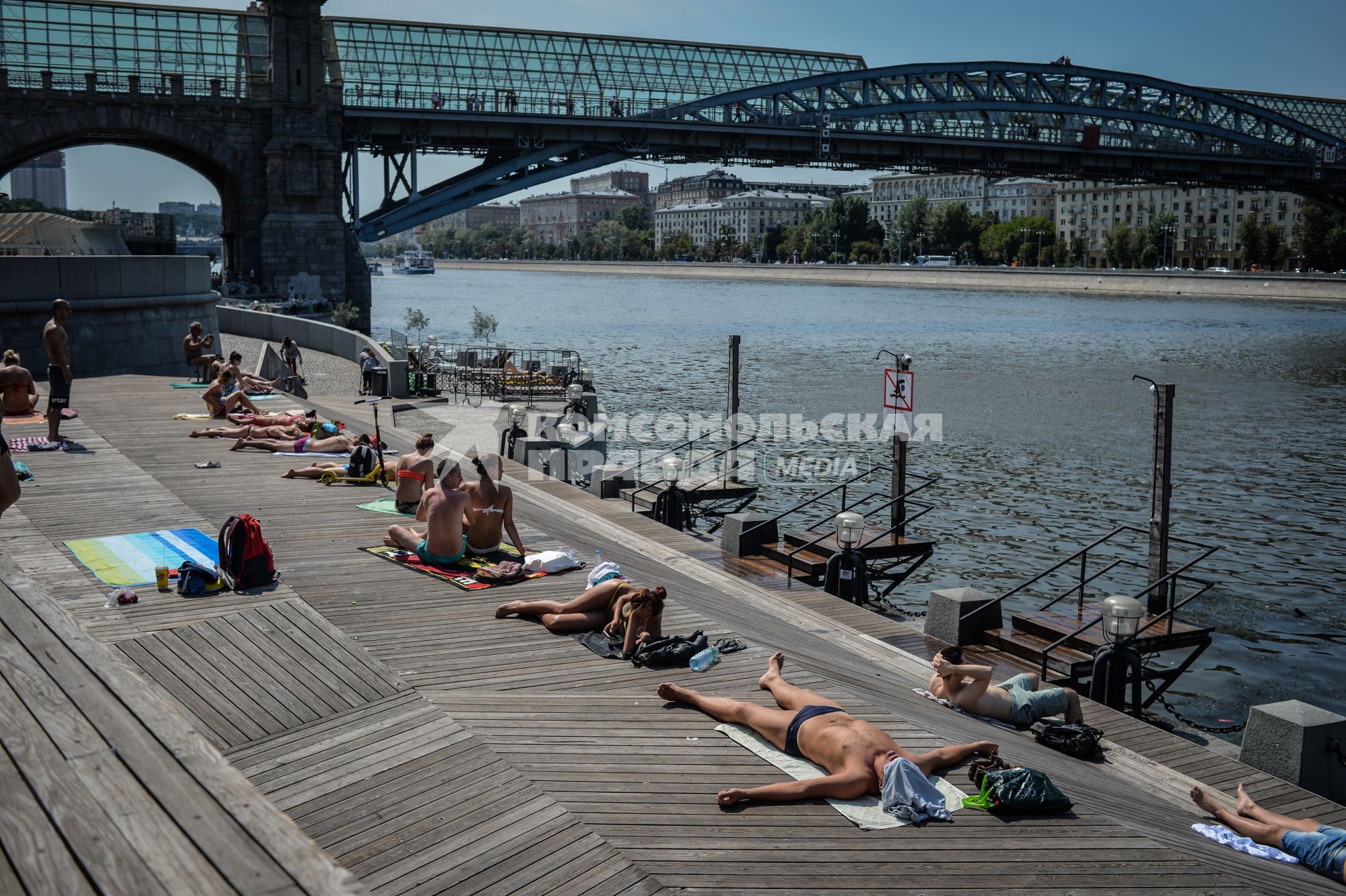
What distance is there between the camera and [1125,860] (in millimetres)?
5742

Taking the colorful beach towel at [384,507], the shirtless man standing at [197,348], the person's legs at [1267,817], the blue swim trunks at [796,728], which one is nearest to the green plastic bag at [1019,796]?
the blue swim trunks at [796,728]

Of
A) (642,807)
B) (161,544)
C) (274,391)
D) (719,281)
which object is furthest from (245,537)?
(719,281)

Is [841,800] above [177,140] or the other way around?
the other way around

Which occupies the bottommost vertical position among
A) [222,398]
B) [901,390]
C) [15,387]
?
[222,398]

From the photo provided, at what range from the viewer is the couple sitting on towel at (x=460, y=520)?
10.1m

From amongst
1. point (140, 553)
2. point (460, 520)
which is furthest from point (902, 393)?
point (140, 553)

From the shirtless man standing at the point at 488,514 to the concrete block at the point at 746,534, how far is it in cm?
592

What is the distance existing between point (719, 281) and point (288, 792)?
140 meters

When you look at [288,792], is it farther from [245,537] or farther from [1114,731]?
[1114,731]

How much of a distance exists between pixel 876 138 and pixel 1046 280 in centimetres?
5043

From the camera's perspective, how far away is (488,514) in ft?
34.3

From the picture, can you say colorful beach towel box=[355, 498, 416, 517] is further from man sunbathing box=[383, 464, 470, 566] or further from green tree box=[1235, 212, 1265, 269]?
green tree box=[1235, 212, 1265, 269]

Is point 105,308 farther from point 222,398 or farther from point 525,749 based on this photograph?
point 525,749

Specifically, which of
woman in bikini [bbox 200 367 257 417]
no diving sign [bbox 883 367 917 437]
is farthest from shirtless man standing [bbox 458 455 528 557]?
no diving sign [bbox 883 367 917 437]
